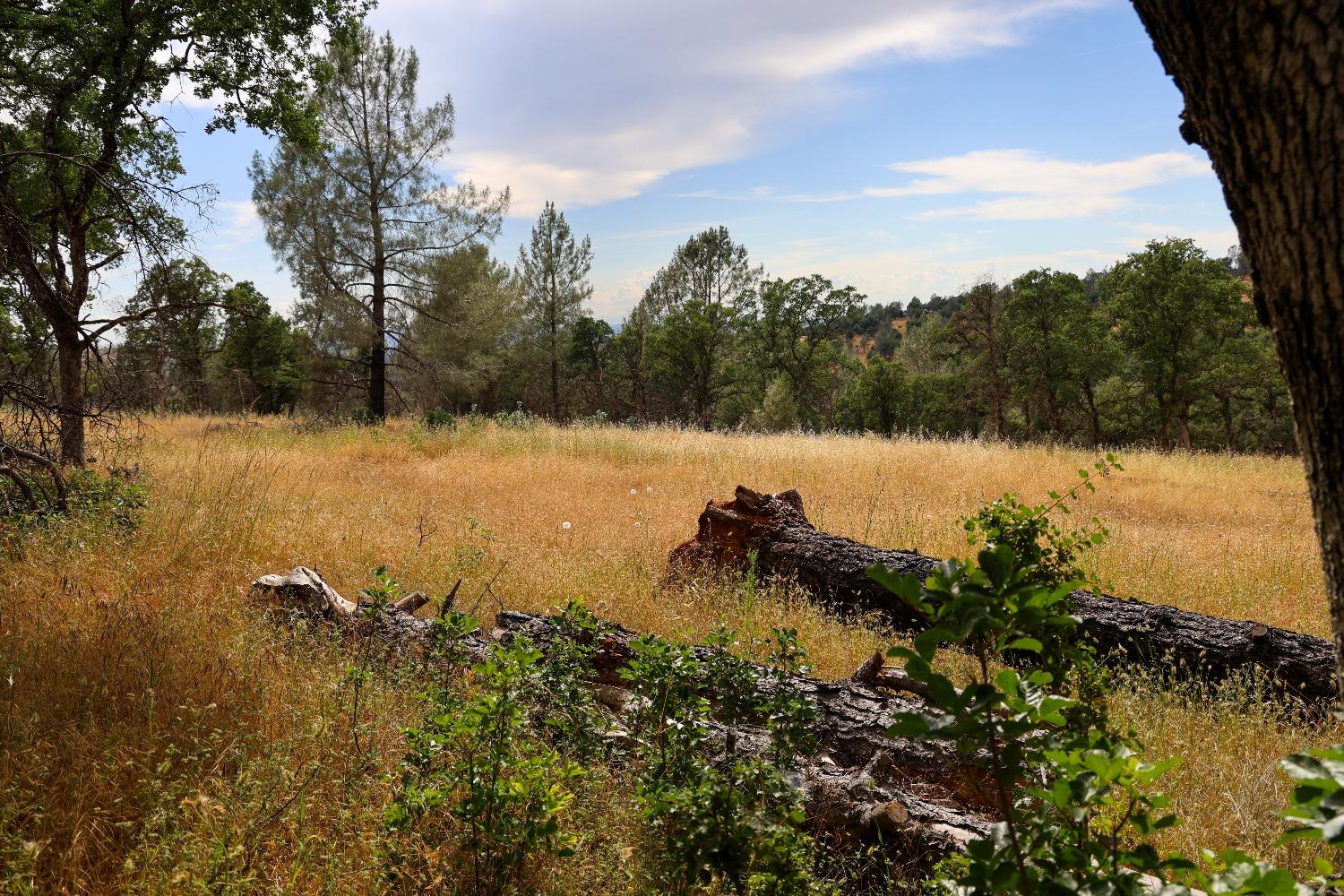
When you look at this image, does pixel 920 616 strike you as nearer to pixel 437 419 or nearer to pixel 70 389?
pixel 70 389

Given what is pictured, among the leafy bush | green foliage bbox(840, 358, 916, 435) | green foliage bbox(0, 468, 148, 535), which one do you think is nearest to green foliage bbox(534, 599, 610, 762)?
green foliage bbox(0, 468, 148, 535)

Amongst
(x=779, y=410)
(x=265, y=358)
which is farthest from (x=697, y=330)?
(x=265, y=358)

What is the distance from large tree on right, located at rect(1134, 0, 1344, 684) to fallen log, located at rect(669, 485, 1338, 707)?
94.2 inches

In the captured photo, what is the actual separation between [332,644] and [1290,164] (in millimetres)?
4174

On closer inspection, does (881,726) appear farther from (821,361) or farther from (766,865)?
(821,361)

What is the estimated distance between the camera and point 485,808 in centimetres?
221

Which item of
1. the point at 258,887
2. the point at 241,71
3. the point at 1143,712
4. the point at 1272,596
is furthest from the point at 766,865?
the point at 241,71

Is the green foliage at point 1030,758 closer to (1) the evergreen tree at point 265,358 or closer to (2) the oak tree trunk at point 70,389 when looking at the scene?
(2) the oak tree trunk at point 70,389

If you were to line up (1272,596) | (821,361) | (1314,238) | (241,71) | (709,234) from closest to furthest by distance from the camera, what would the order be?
(1314,238)
(1272,596)
(241,71)
(821,361)
(709,234)

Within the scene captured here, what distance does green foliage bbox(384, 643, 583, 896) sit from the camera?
2.16 meters

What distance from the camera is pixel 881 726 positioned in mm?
3064

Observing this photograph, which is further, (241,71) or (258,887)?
(241,71)

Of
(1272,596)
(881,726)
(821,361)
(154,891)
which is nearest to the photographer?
(154,891)

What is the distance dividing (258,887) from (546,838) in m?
0.92
